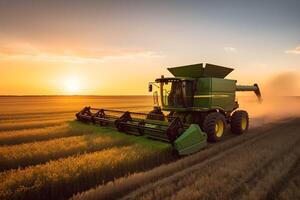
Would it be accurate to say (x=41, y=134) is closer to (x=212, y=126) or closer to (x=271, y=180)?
(x=212, y=126)

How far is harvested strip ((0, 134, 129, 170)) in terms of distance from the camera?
218 inches

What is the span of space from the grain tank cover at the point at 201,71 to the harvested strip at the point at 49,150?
3.61 m

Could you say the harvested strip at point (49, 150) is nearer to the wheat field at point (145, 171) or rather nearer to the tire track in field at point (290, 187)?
the wheat field at point (145, 171)

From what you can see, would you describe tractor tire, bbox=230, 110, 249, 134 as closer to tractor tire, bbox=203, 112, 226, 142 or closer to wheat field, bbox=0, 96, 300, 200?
tractor tire, bbox=203, 112, 226, 142

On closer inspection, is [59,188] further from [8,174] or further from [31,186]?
[8,174]

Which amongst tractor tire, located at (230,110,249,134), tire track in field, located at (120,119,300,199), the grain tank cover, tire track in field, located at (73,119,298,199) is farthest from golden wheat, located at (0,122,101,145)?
tractor tire, located at (230,110,249,134)

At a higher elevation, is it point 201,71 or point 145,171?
point 201,71

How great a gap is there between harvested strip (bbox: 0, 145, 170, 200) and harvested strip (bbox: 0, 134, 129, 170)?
1.99 ft

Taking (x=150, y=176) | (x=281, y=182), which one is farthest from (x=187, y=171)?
(x=281, y=182)

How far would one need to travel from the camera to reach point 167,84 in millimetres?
8539

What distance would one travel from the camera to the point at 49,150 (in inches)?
246

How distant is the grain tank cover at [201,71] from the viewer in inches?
331

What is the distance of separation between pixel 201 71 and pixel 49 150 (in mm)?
5500

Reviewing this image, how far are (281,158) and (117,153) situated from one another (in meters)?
3.96
